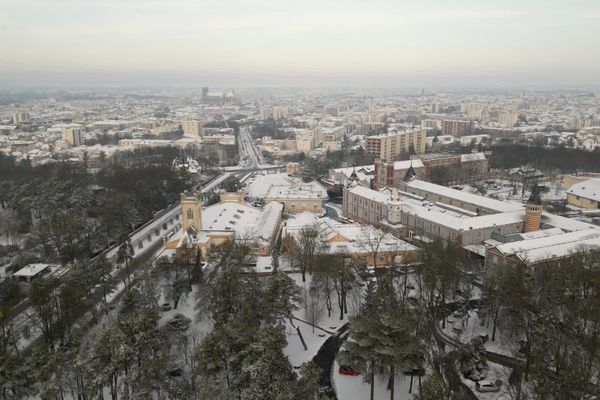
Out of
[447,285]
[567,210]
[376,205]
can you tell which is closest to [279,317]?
[447,285]

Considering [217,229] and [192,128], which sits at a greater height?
[192,128]

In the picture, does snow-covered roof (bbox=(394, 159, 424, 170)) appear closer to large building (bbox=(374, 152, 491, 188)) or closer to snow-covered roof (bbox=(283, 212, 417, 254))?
large building (bbox=(374, 152, 491, 188))

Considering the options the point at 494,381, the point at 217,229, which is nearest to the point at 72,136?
the point at 217,229

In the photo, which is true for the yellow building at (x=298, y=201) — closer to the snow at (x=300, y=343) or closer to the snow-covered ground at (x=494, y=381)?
the snow at (x=300, y=343)

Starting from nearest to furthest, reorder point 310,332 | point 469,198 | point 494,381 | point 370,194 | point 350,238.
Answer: point 494,381 < point 310,332 < point 350,238 < point 370,194 < point 469,198

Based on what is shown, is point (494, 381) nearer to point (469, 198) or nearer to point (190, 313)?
point (190, 313)
